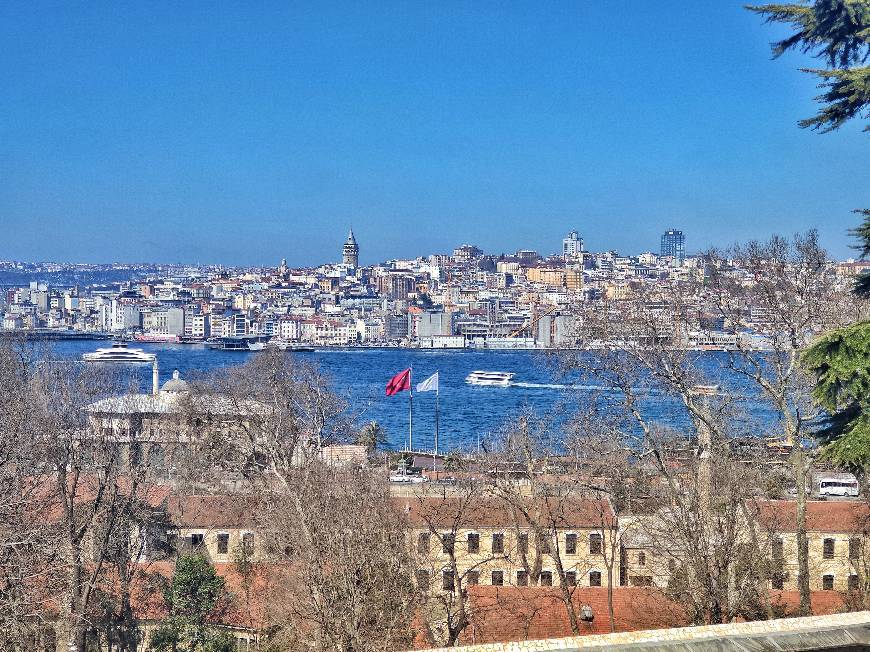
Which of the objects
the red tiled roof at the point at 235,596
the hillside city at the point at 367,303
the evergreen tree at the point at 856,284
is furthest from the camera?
the hillside city at the point at 367,303

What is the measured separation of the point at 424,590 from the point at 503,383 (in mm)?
35466

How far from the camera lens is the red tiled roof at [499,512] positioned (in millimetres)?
9945

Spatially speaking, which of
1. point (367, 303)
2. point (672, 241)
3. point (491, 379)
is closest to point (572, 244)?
point (672, 241)

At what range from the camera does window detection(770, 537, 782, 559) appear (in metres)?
8.95

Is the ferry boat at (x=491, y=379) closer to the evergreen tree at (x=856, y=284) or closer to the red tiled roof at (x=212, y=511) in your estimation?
the red tiled roof at (x=212, y=511)

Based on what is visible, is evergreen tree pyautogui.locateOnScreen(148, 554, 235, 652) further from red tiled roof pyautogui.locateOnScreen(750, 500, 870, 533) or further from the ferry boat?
the ferry boat

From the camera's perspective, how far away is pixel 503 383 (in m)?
42.4

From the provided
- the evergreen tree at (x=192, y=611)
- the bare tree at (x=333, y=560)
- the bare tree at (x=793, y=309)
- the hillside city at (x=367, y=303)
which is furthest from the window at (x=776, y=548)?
the hillside city at (x=367, y=303)

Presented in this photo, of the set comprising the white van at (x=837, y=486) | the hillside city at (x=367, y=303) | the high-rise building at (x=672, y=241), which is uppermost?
the high-rise building at (x=672, y=241)

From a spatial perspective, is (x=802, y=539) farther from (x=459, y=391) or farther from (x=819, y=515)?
(x=459, y=391)

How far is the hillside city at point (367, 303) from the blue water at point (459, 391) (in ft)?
17.9

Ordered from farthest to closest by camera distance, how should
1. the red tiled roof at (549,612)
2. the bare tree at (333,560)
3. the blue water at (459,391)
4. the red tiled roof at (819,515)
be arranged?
the blue water at (459,391)
the red tiled roof at (819,515)
the red tiled roof at (549,612)
the bare tree at (333,560)

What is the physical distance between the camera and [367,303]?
104m

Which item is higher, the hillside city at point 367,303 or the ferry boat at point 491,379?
the hillside city at point 367,303
